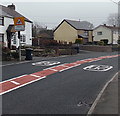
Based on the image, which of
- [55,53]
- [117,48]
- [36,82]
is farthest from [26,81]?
[117,48]

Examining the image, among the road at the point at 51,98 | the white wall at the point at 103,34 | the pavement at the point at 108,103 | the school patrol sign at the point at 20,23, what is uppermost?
the white wall at the point at 103,34

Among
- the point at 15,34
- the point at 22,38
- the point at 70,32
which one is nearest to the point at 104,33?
the point at 70,32

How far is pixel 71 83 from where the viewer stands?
36.7ft

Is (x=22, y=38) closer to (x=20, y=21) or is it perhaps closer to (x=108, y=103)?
(x=20, y=21)

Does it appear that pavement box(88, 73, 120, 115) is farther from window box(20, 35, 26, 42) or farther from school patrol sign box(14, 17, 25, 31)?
window box(20, 35, 26, 42)

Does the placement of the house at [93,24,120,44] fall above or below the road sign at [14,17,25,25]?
above

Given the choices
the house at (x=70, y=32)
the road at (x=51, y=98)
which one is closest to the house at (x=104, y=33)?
the house at (x=70, y=32)

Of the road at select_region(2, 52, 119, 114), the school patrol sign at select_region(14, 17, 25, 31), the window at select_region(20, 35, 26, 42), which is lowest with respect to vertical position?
the road at select_region(2, 52, 119, 114)

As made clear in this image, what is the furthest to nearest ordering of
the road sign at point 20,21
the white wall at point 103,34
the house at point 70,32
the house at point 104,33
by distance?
1. the white wall at point 103,34
2. the house at point 104,33
3. the house at point 70,32
4. the road sign at point 20,21

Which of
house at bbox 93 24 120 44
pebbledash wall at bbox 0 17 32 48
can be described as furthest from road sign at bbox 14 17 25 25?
house at bbox 93 24 120 44

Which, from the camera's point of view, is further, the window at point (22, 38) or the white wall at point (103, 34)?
the white wall at point (103, 34)

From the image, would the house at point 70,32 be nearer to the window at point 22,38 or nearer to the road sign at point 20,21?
the window at point 22,38

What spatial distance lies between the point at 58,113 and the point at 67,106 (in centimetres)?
77

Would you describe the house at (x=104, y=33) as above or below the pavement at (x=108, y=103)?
above
